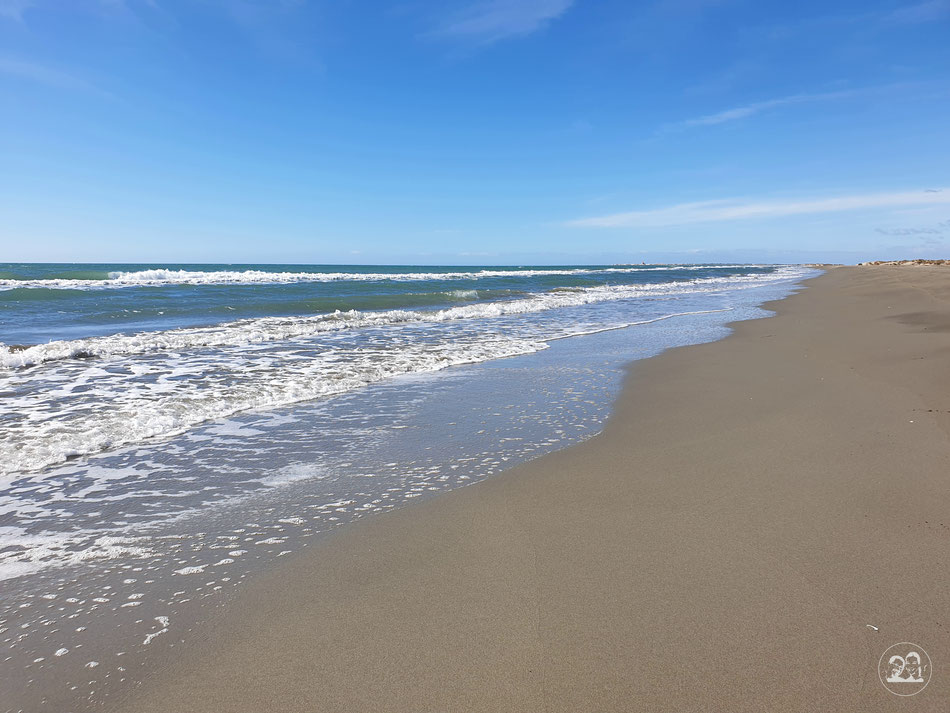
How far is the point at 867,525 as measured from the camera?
9.39 feet

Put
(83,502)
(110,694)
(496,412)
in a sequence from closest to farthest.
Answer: (110,694), (83,502), (496,412)

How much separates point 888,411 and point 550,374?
3.98m

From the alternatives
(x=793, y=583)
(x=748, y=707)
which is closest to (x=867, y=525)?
(x=793, y=583)

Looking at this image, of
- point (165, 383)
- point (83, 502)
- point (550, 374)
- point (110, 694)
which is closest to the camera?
point (110, 694)

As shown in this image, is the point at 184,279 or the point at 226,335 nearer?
the point at 226,335

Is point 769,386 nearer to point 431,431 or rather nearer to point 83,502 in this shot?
point 431,431

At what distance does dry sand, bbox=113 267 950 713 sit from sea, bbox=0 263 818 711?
0.34 metres

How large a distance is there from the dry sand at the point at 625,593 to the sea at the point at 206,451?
0.34m

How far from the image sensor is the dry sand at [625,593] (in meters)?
1.85

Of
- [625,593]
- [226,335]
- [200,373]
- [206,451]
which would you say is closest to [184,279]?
[226,335]

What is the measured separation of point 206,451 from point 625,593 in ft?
12.6

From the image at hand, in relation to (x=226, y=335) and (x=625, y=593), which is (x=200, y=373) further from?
(x=625, y=593)

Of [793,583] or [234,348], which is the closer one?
[793,583]

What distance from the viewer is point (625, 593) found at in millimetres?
2367
